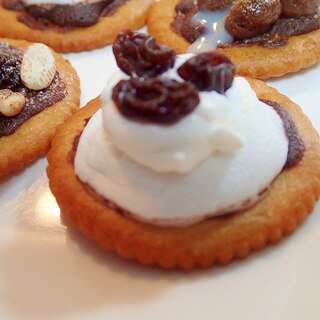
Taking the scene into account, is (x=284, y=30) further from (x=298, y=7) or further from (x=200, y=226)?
(x=200, y=226)

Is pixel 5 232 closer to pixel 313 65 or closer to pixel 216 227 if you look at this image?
pixel 216 227

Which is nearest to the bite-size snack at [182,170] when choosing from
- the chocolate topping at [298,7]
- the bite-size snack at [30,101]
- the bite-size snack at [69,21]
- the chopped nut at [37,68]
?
the bite-size snack at [30,101]

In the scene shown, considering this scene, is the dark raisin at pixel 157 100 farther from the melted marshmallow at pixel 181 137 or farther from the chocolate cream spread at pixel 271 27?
the chocolate cream spread at pixel 271 27

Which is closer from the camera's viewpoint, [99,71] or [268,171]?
[268,171]

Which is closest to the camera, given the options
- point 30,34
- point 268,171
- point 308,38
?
point 268,171

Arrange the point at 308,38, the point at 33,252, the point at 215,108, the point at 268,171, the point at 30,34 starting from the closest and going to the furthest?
the point at 215,108 < the point at 268,171 < the point at 33,252 < the point at 308,38 < the point at 30,34

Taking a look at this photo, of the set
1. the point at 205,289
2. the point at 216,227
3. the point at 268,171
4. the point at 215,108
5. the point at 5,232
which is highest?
the point at 215,108

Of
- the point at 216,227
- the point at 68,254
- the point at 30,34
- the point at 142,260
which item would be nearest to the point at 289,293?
the point at 216,227
